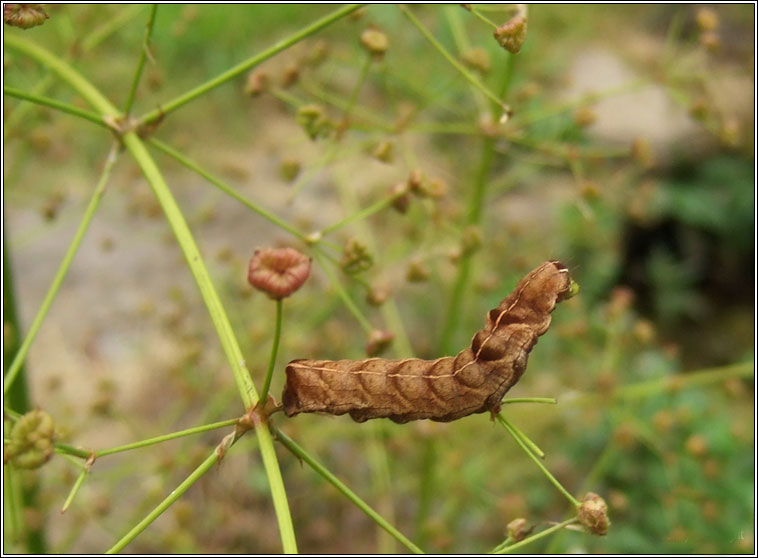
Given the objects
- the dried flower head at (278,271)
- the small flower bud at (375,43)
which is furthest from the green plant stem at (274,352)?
the small flower bud at (375,43)

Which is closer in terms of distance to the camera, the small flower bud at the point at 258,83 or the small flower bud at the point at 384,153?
the small flower bud at the point at 384,153

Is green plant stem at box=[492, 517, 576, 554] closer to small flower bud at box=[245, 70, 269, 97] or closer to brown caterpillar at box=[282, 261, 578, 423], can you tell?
brown caterpillar at box=[282, 261, 578, 423]

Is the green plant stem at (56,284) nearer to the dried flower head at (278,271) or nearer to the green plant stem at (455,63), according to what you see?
the dried flower head at (278,271)

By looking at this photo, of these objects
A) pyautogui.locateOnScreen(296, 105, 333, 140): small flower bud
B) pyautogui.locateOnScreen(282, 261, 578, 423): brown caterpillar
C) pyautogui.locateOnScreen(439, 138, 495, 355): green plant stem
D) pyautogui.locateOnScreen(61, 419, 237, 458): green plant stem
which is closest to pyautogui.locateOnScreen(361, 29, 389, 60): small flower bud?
pyautogui.locateOnScreen(296, 105, 333, 140): small flower bud

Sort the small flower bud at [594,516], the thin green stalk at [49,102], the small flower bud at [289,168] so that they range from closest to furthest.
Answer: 1. the small flower bud at [594,516]
2. the thin green stalk at [49,102]
3. the small flower bud at [289,168]

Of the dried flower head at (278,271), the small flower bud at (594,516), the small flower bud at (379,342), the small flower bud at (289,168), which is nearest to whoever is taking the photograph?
the dried flower head at (278,271)

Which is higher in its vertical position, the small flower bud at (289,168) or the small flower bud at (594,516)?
the small flower bud at (289,168)

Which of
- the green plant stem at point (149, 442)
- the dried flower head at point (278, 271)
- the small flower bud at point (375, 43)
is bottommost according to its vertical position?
the green plant stem at point (149, 442)
